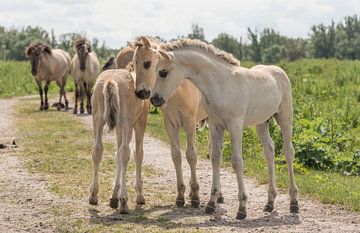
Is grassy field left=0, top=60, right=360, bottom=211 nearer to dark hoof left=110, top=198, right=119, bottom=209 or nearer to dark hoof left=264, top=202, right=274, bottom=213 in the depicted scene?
dark hoof left=264, top=202, right=274, bottom=213

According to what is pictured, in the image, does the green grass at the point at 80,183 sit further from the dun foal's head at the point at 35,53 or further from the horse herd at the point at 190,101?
the dun foal's head at the point at 35,53

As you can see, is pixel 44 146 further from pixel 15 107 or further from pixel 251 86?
pixel 15 107

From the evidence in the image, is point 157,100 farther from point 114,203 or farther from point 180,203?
point 180,203

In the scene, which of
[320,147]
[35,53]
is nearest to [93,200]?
[320,147]

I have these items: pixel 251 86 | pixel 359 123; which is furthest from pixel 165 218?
pixel 359 123

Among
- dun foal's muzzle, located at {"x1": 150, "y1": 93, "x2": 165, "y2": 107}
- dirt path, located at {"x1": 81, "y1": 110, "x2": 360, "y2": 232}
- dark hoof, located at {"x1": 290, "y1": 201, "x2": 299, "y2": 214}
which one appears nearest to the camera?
dirt path, located at {"x1": 81, "y1": 110, "x2": 360, "y2": 232}

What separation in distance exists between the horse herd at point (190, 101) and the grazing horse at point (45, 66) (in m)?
16.3

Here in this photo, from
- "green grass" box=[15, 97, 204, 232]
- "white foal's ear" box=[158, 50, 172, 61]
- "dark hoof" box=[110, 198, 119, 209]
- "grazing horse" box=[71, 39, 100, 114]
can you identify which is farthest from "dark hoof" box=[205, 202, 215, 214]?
"grazing horse" box=[71, 39, 100, 114]

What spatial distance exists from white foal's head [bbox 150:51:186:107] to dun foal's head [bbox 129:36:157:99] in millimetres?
199

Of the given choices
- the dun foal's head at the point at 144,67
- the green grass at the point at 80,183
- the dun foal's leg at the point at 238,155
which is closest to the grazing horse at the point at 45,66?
the green grass at the point at 80,183

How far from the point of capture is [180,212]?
9016 mm

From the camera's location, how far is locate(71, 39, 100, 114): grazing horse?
23.5m

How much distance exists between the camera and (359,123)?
16.9 meters

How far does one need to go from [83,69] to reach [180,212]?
50.1 ft
